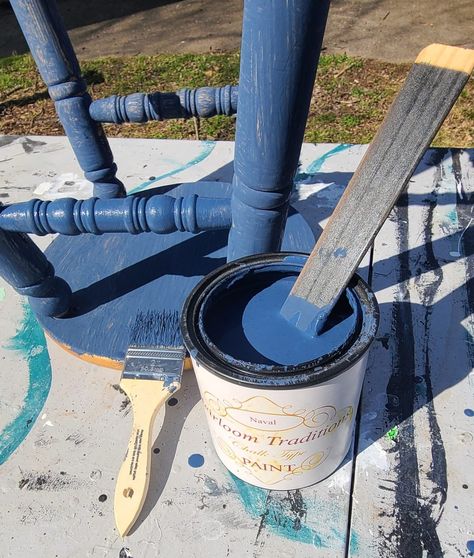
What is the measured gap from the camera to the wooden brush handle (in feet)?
3.07

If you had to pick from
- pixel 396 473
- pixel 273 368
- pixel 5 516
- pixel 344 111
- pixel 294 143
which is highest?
pixel 294 143

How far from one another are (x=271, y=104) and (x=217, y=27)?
337 centimetres

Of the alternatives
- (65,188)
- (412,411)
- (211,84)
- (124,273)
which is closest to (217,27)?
(211,84)


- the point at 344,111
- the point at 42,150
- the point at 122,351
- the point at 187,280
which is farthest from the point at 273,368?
the point at 344,111

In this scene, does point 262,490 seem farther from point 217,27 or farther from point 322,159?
point 217,27

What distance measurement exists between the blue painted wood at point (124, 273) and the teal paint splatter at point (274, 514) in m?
0.36

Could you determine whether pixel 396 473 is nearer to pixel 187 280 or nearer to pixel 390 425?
pixel 390 425

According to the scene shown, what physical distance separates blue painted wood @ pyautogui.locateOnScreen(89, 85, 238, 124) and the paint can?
1.65 feet

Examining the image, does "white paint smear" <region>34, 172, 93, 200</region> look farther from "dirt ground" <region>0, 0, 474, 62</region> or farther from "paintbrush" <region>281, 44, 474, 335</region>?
"dirt ground" <region>0, 0, 474, 62</region>

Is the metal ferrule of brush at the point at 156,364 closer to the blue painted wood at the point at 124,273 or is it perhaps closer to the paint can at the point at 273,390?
the blue painted wood at the point at 124,273

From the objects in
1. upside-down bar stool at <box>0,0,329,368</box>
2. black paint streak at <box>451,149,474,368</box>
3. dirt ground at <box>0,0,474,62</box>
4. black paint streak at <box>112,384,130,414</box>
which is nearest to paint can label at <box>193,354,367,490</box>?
black paint streak at <box>112,384,130,414</box>

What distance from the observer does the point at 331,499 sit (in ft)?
3.14

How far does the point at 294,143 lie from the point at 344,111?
2080 millimetres

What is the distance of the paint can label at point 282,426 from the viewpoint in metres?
0.76
